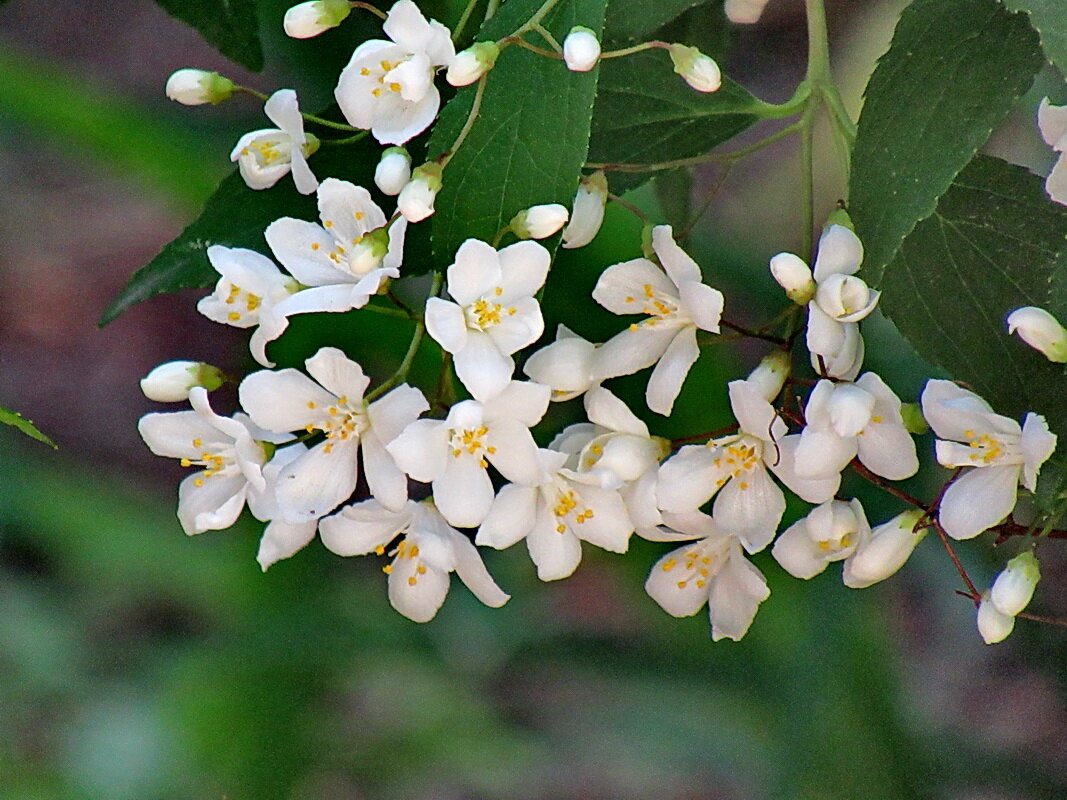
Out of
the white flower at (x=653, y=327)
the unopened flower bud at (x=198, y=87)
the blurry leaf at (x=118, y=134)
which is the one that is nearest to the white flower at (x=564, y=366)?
the white flower at (x=653, y=327)

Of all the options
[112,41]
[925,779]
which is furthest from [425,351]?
[112,41]

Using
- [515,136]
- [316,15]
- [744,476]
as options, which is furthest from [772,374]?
[316,15]

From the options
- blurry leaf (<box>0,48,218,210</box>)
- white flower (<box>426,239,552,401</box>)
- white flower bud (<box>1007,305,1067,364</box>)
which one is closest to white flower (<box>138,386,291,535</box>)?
white flower (<box>426,239,552,401</box>)

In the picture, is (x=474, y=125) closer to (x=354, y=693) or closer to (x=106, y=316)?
(x=106, y=316)

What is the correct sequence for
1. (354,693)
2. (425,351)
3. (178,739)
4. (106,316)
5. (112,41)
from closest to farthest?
(106,316)
(425,351)
(178,739)
(354,693)
(112,41)

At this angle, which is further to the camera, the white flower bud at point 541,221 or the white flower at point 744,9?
the white flower at point 744,9

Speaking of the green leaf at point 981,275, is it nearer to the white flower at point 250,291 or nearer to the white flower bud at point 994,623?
the white flower bud at point 994,623

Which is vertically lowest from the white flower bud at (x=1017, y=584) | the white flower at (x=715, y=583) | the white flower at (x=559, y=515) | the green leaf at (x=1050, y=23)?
the white flower at (x=715, y=583)
